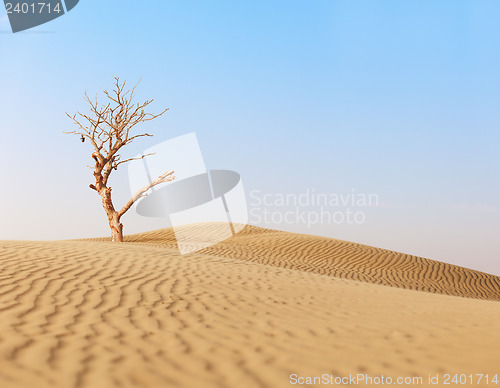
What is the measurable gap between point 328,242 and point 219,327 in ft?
58.8

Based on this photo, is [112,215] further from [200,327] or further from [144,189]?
[200,327]

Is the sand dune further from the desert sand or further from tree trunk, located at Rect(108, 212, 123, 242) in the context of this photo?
the desert sand

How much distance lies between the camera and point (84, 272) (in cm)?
747

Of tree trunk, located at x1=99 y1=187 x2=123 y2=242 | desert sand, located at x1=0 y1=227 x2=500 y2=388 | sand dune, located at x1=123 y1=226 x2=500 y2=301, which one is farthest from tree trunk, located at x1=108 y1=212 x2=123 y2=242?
desert sand, located at x1=0 y1=227 x2=500 y2=388

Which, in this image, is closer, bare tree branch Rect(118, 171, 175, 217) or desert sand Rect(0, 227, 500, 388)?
desert sand Rect(0, 227, 500, 388)

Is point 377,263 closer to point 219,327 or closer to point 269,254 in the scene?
point 269,254

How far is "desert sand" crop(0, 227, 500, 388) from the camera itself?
146 inches

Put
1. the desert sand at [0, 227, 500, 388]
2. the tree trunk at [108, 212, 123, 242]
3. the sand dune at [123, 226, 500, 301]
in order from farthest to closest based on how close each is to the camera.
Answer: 1. the tree trunk at [108, 212, 123, 242]
2. the sand dune at [123, 226, 500, 301]
3. the desert sand at [0, 227, 500, 388]

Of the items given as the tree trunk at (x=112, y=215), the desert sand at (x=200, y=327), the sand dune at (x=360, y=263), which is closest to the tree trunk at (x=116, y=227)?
the tree trunk at (x=112, y=215)

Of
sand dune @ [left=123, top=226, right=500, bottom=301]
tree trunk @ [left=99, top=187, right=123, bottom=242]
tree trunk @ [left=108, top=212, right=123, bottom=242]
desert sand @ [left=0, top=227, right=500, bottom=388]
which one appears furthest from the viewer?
tree trunk @ [left=108, top=212, right=123, bottom=242]

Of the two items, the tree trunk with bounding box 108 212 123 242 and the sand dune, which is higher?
the tree trunk with bounding box 108 212 123 242

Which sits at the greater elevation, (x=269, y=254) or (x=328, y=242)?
(x=269, y=254)


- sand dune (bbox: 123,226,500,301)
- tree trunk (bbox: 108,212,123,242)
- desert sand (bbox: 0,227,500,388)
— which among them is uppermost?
desert sand (bbox: 0,227,500,388)

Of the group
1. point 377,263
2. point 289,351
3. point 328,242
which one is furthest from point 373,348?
point 328,242
